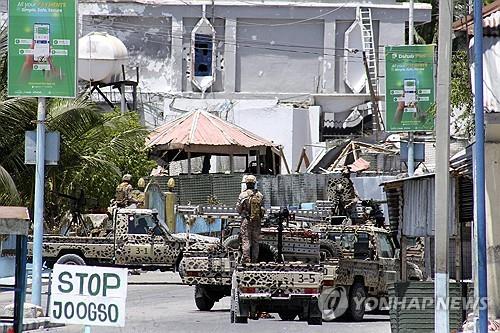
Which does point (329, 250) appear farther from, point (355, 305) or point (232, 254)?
point (232, 254)

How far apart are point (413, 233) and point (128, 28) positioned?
32221mm

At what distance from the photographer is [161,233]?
31.5 meters

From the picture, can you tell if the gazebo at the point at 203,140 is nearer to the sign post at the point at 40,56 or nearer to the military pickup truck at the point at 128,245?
the military pickup truck at the point at 128,245

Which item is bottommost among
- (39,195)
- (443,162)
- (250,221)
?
(250,221)

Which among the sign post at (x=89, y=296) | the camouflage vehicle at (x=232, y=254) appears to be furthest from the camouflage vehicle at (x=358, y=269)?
the sign post at (x=89, y=296)

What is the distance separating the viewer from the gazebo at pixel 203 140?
4528 centimetres

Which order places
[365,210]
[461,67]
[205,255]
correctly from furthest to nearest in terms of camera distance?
[365,210] < [205,255] < [461,67]

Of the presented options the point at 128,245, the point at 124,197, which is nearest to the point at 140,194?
the point at 124,197

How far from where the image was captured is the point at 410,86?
29.3m

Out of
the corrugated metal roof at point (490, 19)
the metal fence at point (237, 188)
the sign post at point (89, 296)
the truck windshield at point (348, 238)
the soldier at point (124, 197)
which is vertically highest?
the corrugated metal roof at point (490, 19)

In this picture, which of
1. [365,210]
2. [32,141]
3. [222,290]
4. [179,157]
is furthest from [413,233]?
[179,157]

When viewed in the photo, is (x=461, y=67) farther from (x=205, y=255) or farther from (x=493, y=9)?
(x=205, y=255)

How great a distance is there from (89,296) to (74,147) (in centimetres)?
2075

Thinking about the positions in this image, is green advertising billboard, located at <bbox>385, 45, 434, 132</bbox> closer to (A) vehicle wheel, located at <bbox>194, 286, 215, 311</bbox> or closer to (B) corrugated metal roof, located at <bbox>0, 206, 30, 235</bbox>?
(A) vehicle wheel, located at <bbox>194, 286, 215, 311</bbox>
